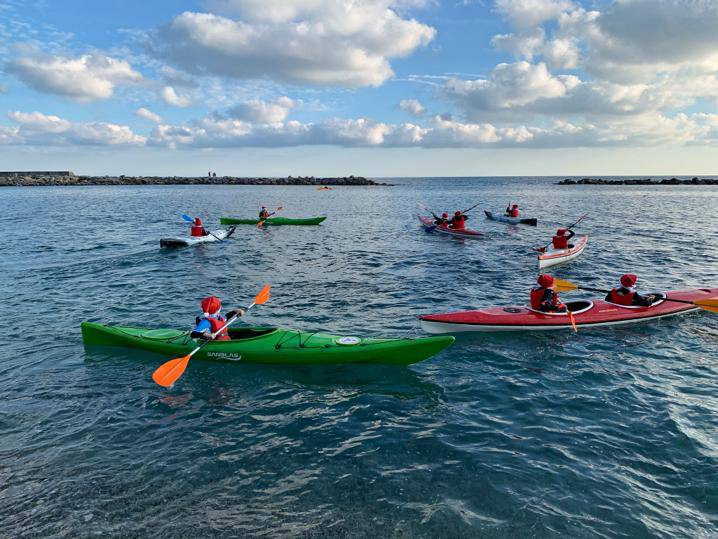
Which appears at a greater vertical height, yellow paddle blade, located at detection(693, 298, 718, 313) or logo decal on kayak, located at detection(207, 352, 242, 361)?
yellow paddle blade, located at detection(693, 298, 718, 313)

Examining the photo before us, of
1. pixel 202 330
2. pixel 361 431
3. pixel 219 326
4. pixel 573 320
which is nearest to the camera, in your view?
pixel 361 431

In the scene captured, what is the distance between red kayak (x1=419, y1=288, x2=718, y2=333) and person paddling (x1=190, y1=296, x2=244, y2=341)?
4.98m

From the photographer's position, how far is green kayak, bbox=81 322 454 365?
31.4ft

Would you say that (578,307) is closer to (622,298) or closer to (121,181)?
(622,298)

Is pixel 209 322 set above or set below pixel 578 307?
above

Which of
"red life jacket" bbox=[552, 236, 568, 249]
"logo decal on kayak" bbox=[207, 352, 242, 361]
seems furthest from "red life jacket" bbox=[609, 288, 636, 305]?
"logo decal on kayak" bbox=[207, 352, 242, 361]

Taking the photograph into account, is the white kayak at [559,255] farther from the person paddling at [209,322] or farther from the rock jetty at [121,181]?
the rock jetty at [121,181]

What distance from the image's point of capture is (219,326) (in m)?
10.1

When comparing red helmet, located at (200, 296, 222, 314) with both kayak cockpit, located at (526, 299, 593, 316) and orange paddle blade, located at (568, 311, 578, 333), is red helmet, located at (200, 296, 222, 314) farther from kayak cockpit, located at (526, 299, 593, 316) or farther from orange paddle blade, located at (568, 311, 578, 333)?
orange paddle blade, located at (568, 311, 578, 333)

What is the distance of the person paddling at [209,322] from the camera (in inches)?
384

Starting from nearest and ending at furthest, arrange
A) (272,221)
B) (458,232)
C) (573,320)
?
(573,320) → (458,232) → (272,221)

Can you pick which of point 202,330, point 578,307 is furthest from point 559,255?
point 202,330

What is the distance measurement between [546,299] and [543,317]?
48 cm

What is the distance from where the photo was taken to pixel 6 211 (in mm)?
48500
